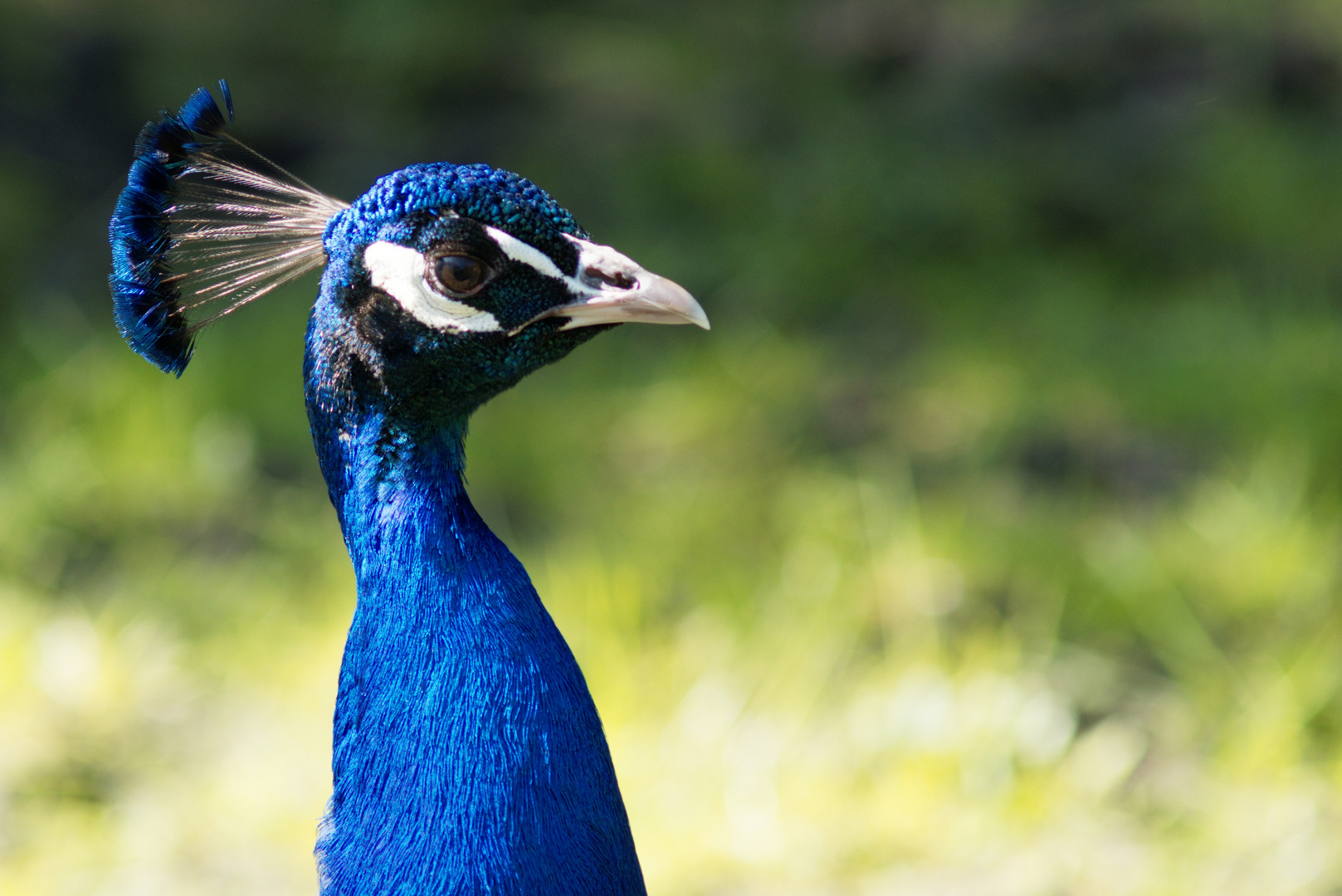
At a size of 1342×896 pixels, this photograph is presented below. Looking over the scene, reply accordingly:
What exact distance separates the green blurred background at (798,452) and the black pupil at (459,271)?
3.67 feet

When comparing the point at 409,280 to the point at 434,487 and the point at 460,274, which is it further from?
the point at 434,487

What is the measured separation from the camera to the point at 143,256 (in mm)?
1107

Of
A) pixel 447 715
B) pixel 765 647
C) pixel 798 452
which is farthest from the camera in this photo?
pixel 798 452

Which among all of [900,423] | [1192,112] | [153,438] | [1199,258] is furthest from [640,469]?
[1192,112]

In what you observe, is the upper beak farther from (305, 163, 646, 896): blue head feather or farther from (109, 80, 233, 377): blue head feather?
(109, 80, 233, 377): blue head feather

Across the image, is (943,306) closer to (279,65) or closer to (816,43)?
(816,43)

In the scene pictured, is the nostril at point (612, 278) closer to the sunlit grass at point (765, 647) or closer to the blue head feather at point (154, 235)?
the blue head feather at point (154, 235)

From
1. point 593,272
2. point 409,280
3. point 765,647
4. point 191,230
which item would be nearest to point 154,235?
point 191,230

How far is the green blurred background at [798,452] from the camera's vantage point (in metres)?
1.99

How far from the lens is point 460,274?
1068mm

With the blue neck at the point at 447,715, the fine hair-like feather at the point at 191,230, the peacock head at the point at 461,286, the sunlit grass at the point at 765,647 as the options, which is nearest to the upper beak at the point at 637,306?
the peacock head at the point at 461,286

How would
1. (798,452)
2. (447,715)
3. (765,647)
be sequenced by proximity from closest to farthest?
1. (447,715)
2. (765,647)
3. (798,452)

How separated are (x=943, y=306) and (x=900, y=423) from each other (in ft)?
1.63

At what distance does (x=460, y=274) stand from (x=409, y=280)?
0.04m
